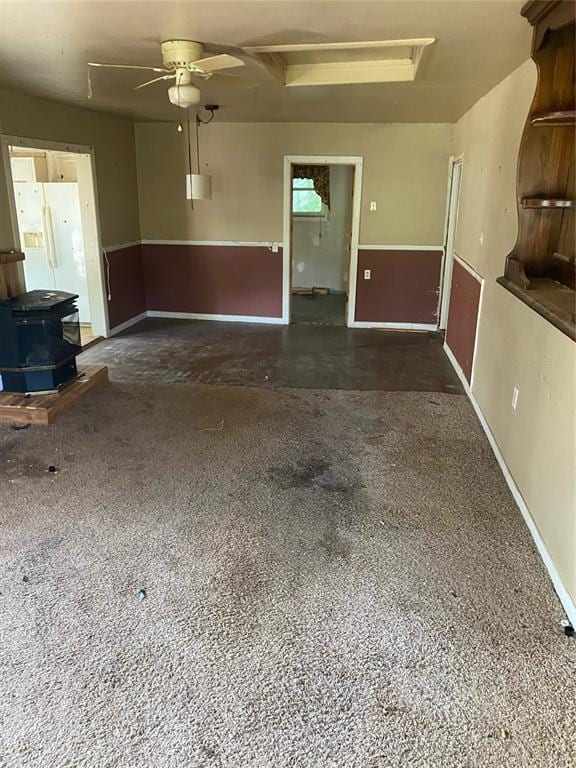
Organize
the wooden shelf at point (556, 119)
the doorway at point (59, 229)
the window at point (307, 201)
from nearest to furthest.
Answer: the wooden shelf at point (556, 119) < the doorway at point (59, 229) < the window at point (307, 201)

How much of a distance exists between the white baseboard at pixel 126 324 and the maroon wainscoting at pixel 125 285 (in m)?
0.03

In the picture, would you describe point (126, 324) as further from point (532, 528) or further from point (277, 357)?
point (532, 528)

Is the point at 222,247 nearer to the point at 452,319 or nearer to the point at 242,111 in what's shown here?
the point at 242,111

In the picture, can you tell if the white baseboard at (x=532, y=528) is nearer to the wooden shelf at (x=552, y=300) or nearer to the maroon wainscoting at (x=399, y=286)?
the wooden shelf at (x=552, y=300)

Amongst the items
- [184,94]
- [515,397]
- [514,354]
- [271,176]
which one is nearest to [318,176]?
[271,176]

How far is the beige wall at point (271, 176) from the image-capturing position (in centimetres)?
621

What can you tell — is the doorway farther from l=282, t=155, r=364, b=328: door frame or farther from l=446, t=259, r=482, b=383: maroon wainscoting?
l=446, t=259, r=482, b=383: maroon wainscoting

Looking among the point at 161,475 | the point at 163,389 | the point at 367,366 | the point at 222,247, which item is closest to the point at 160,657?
A: the point at 161,475

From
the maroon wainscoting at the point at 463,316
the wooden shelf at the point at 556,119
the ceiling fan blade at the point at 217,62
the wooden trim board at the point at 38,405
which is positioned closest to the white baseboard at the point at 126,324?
the wooden trim board at the point at 38,405

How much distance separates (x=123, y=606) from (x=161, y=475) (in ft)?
3.56

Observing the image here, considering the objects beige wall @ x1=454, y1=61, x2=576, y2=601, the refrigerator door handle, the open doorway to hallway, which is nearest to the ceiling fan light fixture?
beige wall @ x1=454, y1=61, x2=576, y2=601

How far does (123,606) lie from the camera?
2211 mm

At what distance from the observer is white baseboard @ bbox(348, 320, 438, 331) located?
6648 millimetres

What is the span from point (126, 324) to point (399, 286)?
3.31m
